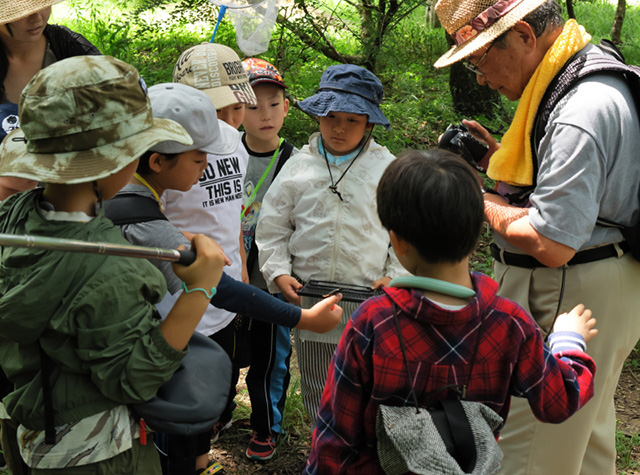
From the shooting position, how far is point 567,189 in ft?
6.89

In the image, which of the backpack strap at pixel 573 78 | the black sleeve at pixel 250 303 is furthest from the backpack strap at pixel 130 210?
the backpack strap at pixel 573 78

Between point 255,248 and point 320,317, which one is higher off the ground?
point 320,317

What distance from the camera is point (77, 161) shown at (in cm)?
156

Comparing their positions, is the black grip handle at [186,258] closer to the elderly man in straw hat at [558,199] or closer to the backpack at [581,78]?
the elderly man in straw hat at [558,199]

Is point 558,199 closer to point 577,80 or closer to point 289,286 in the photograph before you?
point 577,80

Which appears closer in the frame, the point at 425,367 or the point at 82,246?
the point at 82,246

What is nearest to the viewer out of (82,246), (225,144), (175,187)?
(82,246)

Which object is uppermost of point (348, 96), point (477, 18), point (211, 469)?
point (477, 18)

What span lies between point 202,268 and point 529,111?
4.54ft

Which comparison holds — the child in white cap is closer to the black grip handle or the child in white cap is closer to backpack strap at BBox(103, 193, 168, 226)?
backpack strap at BBox(103, 193, 168, 226)

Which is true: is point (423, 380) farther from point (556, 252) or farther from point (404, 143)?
point (404, 143)

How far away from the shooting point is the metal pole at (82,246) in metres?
1.20

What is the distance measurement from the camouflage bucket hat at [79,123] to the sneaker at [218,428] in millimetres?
2065

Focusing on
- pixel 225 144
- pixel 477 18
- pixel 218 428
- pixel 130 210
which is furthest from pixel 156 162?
pixel 218 428
